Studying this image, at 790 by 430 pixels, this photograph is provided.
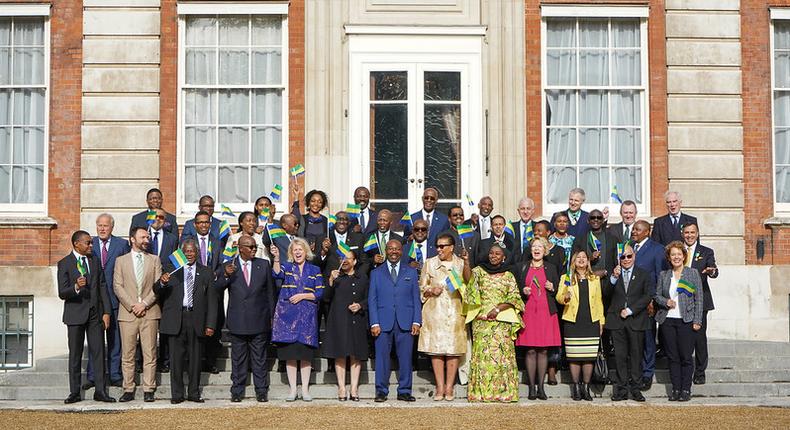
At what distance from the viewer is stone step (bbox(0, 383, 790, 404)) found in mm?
12898

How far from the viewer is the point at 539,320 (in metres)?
12.8

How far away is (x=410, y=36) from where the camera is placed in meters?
16.1

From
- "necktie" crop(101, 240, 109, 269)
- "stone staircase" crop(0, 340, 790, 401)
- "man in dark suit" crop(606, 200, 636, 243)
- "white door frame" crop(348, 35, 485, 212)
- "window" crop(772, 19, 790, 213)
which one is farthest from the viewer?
"window" crop(772, 19, 790, 213)

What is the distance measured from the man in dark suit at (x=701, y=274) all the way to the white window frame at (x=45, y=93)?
8.99m

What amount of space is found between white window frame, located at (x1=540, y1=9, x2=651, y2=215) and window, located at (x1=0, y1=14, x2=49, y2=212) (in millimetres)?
7261

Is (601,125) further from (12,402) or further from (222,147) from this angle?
(12,402)

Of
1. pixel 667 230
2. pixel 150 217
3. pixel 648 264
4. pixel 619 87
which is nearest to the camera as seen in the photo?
pixel 648 264

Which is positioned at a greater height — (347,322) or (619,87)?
(619,87)

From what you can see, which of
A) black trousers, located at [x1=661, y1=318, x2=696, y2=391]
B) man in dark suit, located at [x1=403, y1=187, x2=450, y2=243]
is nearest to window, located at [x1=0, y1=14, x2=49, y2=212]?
man in dark suit, located at [x1=403, y1=187, x2=450, y2=243]

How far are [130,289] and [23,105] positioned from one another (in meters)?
5.00

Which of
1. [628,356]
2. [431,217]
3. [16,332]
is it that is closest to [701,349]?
[628,356]

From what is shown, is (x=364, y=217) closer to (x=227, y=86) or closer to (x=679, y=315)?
(x=227, y=86)

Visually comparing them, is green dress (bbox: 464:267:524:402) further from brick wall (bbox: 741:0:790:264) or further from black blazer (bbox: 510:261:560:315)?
brick wall (bbox: 741:0:790:264)

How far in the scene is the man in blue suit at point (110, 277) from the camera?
13.2m
